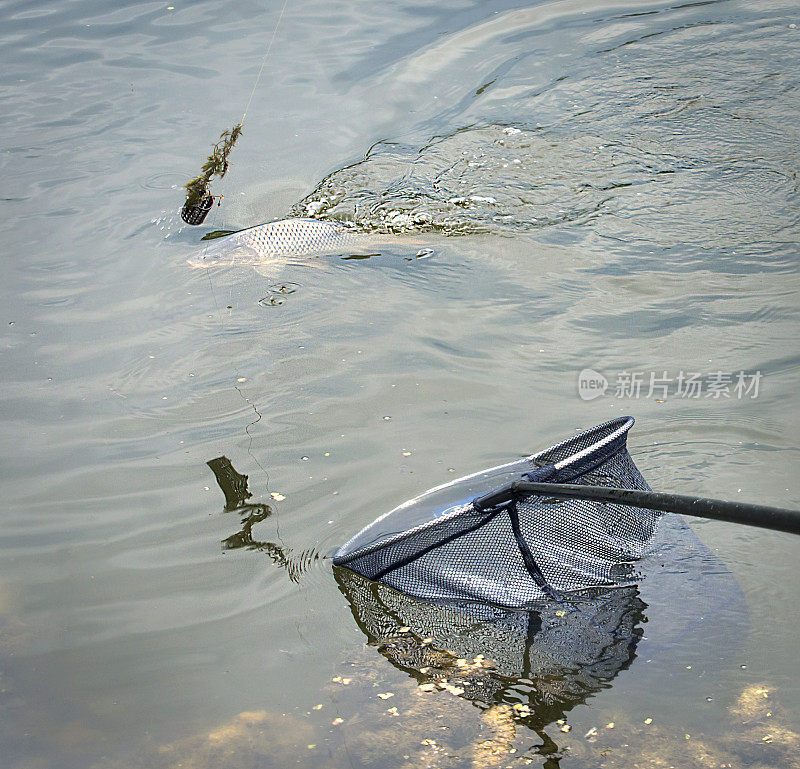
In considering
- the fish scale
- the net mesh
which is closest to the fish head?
the fish scale

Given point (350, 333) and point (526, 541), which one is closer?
point (526, 541)

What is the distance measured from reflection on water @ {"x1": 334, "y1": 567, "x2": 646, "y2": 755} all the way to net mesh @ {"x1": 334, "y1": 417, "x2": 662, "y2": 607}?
0.07 m

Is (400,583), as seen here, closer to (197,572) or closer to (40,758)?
(197,572)

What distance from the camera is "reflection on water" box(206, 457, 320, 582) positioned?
329 centimetres

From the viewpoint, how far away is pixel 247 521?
11.6 feet

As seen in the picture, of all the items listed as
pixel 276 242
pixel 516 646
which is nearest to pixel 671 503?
pixel 516 646

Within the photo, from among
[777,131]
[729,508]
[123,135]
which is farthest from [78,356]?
[777,131]

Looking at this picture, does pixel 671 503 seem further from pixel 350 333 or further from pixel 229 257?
pixel 229 257

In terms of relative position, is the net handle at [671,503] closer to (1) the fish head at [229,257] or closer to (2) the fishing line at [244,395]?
(2) the fishing line at [244,395]

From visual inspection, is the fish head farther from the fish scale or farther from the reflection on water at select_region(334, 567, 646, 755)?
the reflection on water at select_region(334, 567, 646, 755)

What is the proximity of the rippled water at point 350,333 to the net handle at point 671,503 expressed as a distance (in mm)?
727

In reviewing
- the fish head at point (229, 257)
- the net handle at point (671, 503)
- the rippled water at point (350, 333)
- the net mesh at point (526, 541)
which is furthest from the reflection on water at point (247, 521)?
the fish head at point (229, 257)

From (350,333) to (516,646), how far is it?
2556 millimetres

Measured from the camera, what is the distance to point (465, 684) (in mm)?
2641
